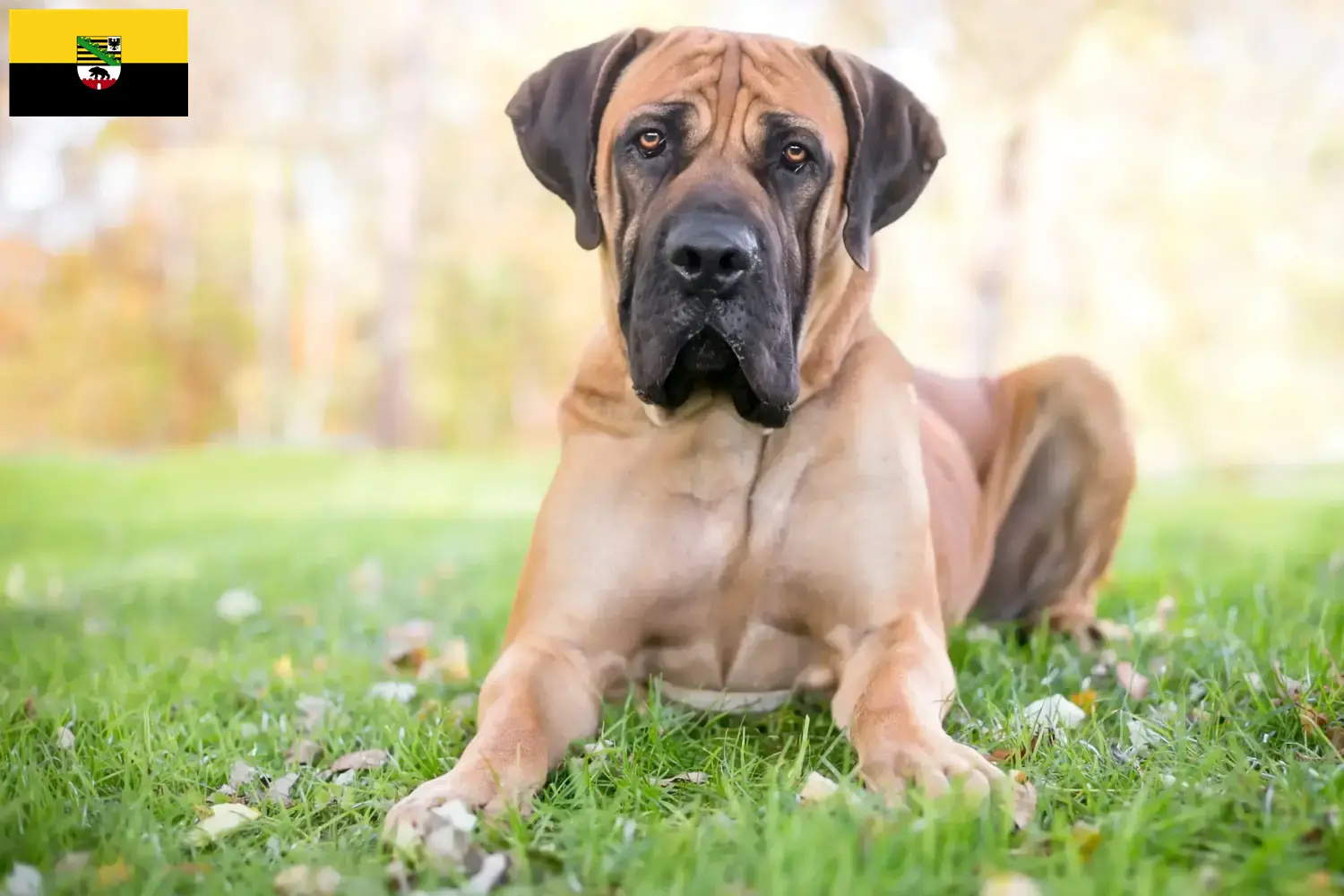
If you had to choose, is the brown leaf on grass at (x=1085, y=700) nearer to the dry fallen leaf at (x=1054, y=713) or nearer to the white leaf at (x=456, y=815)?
the dry fallen leaf at (x=1054, y=713)

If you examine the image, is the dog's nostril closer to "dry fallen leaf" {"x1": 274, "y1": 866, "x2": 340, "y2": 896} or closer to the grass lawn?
the grass lawn

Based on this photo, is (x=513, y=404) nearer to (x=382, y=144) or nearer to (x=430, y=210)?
(x=430, y=210)

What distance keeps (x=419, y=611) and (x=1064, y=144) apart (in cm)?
1187

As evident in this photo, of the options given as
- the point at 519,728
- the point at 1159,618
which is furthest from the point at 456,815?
the point at 1159,618

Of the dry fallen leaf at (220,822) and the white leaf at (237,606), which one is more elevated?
the dry fallen leaf at (220,822)

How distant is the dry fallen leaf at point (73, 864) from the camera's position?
6.27ft

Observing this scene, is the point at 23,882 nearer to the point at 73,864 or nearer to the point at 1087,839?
the point at 73,864

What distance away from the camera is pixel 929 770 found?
2.06 m

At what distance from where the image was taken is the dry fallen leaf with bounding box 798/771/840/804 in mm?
Answer: 2018

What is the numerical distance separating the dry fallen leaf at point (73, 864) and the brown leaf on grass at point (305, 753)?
2.20 feet

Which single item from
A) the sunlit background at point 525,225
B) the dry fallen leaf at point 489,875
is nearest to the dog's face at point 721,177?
the dry fallen leaf at point 489,875

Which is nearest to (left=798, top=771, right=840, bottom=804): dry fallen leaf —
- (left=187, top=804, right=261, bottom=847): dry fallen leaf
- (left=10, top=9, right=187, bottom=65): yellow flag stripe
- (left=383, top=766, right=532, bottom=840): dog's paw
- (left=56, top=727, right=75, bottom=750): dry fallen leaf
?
(left=383, top=766, right=532, bottom=840): dog's paw

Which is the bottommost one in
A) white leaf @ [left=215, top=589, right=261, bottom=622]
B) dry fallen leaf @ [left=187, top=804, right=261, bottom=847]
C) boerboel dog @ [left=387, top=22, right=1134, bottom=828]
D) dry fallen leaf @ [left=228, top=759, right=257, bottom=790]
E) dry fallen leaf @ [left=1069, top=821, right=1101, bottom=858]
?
white leaf @ [left=215, top=589, right=261, bottom=622]

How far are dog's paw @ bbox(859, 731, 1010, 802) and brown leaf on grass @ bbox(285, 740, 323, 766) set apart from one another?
1.24 meters
